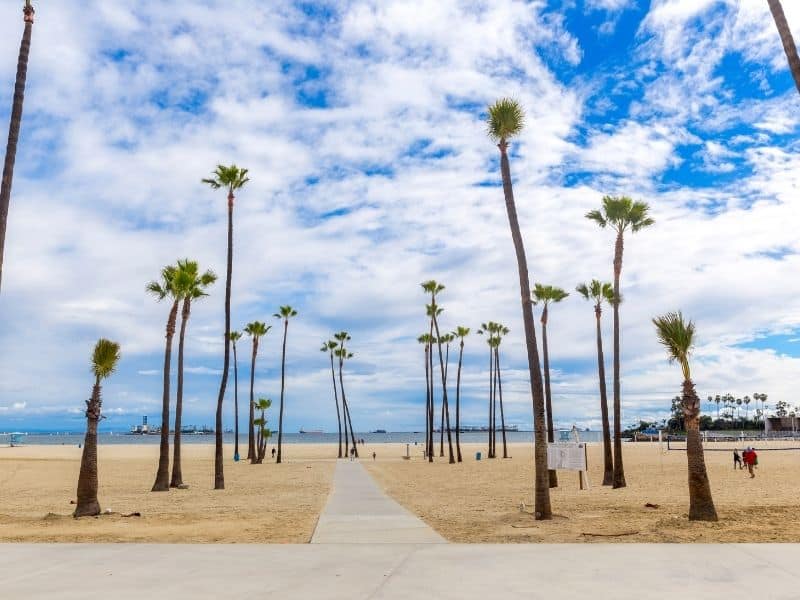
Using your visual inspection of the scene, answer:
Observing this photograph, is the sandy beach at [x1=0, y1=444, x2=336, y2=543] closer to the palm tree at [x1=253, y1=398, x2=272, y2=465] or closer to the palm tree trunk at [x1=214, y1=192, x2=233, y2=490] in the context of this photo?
the palm tree trunk at [x1=214, y1=192, x2=233, y2=490]

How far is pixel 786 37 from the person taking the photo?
12.6m

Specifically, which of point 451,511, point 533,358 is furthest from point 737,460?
point 533,358

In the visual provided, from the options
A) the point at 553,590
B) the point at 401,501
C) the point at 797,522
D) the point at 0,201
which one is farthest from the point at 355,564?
the point at 401,501

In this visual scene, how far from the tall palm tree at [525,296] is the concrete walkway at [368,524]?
9.66ft

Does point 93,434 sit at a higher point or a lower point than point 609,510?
higher

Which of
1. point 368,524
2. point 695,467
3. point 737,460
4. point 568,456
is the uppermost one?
point 695,467

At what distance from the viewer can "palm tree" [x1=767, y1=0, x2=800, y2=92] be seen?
1234 cm

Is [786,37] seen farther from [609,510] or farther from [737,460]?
[737,460]

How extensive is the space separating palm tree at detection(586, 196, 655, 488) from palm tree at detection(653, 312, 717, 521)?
1049cm

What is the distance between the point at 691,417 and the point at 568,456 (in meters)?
7.84

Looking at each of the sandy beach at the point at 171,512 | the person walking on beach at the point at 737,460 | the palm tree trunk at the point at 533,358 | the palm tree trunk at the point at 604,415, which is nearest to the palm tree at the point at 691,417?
the palm tree trunk at the point at 533,358

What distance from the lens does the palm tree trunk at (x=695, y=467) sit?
563 inches

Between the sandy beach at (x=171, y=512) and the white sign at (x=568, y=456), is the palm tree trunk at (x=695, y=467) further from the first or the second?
the sandy beach at (x=171, y=512)

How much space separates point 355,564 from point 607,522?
7.71 m
